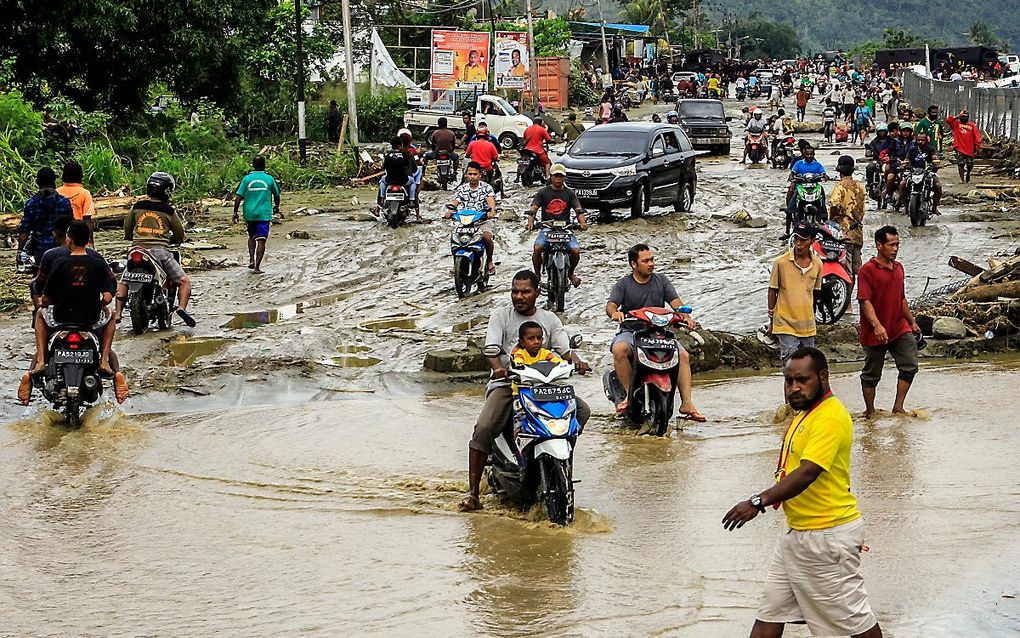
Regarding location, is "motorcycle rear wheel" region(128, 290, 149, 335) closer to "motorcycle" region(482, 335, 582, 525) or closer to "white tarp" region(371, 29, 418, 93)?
"motorcycle" region(482, 335, 582, 525)

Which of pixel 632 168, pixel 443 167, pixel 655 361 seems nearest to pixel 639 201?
pixel 632 168

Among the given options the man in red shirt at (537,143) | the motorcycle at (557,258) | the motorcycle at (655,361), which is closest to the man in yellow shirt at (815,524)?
the motorcycle at (655,361)

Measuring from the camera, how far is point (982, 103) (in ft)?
126

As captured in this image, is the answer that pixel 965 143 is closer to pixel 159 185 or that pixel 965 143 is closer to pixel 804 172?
pixel 804 172

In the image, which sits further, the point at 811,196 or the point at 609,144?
the point at 609,144

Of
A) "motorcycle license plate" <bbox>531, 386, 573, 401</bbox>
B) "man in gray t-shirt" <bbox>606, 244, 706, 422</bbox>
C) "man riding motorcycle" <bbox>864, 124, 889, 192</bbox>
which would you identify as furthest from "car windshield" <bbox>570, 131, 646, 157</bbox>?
"motorcycle license plate" <bbox>531, 386, 573, 401</bbox>

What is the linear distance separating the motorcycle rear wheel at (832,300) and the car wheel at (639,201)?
340 inches

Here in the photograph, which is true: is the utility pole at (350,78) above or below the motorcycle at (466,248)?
above

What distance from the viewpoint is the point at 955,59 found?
9375 centimetres

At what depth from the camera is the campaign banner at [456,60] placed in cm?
4097

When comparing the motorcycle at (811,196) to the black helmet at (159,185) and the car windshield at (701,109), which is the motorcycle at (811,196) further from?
the car windshield at (701,109)

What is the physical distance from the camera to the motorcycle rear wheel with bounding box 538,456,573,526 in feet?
24.4

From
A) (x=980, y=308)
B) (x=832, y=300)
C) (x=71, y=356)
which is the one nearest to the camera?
(x=71, y=356)

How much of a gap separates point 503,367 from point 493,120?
33558 mm
